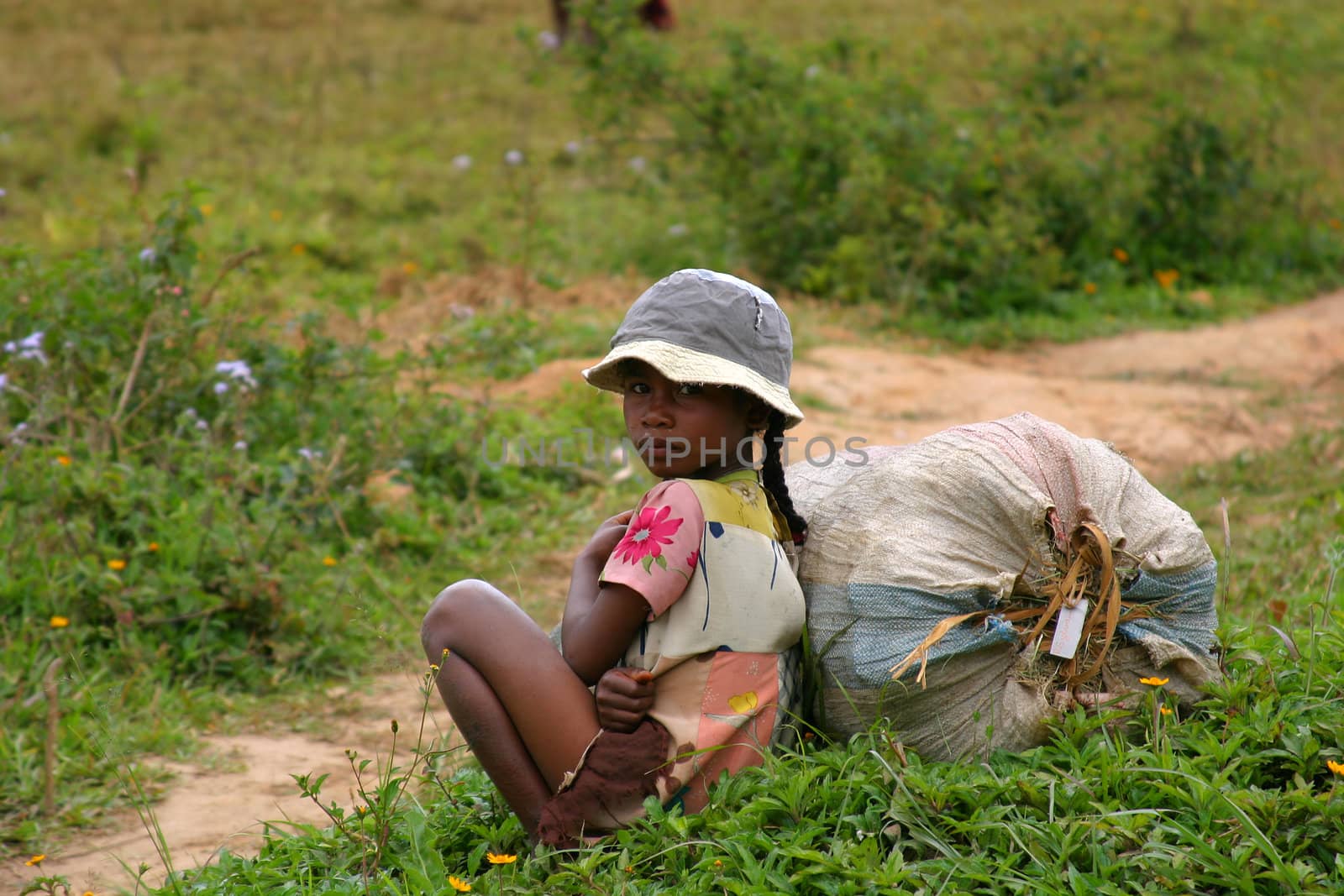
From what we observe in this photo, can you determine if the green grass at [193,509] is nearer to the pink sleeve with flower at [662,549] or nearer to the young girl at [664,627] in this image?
the young girl at [664,627]

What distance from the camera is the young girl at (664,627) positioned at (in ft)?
7.29

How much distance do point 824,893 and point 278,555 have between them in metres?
2.32

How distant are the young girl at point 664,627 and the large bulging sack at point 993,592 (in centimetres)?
15

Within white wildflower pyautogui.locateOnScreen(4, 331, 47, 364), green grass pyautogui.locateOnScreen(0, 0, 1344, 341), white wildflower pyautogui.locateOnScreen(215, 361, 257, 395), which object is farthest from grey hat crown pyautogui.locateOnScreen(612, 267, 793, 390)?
green grass pyautogui.locateOnScreen(0, 0, 1344, 341)

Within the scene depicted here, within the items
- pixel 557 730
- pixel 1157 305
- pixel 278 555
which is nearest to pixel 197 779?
pixel 278 555

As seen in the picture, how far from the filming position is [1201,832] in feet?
6.61

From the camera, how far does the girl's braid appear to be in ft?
7.84

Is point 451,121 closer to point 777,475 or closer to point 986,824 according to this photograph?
point 777,475

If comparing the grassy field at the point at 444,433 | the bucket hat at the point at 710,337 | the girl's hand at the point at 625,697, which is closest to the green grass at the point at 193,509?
the grassy field at the point at 444,433

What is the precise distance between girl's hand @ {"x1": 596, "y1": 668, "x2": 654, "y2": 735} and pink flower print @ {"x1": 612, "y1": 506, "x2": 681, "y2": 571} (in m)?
0.21

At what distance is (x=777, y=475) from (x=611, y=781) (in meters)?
0.64

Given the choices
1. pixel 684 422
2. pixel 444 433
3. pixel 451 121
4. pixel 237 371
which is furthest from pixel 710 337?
pixel 451 121

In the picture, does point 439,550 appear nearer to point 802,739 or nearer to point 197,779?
point 197,779

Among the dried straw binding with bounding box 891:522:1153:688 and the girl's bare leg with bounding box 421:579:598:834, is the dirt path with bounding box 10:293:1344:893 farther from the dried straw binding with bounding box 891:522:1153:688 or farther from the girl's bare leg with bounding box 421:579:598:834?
the dried straw binding with bounding box 891:522:1153:688
